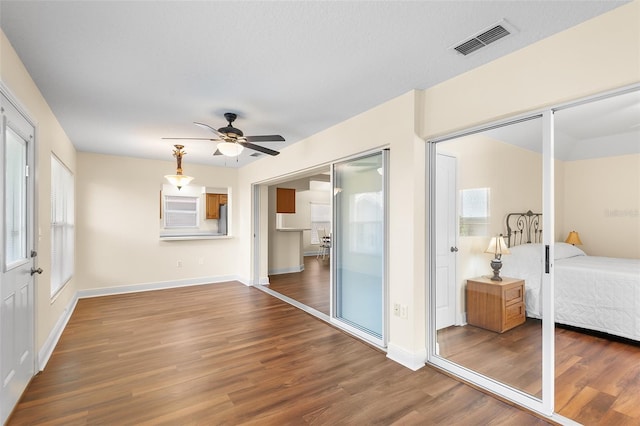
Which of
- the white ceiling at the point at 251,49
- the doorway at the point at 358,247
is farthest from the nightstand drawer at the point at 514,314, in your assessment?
the white ceiling at the point at 251,49

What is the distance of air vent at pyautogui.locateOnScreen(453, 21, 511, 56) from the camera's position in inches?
75.2

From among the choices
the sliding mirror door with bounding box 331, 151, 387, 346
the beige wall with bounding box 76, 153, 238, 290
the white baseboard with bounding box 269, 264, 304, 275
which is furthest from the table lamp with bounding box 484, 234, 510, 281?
the white baseboard with bounding box 269, 264, 304, 275

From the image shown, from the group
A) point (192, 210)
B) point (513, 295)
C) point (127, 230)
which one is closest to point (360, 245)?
point (513, 295)

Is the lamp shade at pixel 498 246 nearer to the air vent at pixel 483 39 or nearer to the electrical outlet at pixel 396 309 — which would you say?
the electrical outlet at pixel 396 309

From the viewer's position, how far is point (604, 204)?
2.12 metres

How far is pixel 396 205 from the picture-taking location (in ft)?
9.81

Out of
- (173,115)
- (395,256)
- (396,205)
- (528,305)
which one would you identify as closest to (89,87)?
(173,115)

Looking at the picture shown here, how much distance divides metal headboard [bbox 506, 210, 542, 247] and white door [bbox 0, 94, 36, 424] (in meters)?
3.64

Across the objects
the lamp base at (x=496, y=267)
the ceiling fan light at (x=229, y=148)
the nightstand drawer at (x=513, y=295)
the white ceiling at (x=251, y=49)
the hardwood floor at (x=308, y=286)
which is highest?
the white ceiling at (x=251, y=49)

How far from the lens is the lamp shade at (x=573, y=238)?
2.22m

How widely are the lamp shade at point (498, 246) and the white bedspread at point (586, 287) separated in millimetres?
53

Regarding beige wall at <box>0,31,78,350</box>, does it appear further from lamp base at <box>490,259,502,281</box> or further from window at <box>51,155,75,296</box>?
lamp base at <box>490,259,502,281</box>

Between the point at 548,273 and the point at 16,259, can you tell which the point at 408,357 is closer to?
the point at 548,273

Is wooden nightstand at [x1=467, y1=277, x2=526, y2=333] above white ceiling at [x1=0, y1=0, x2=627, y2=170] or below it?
below
